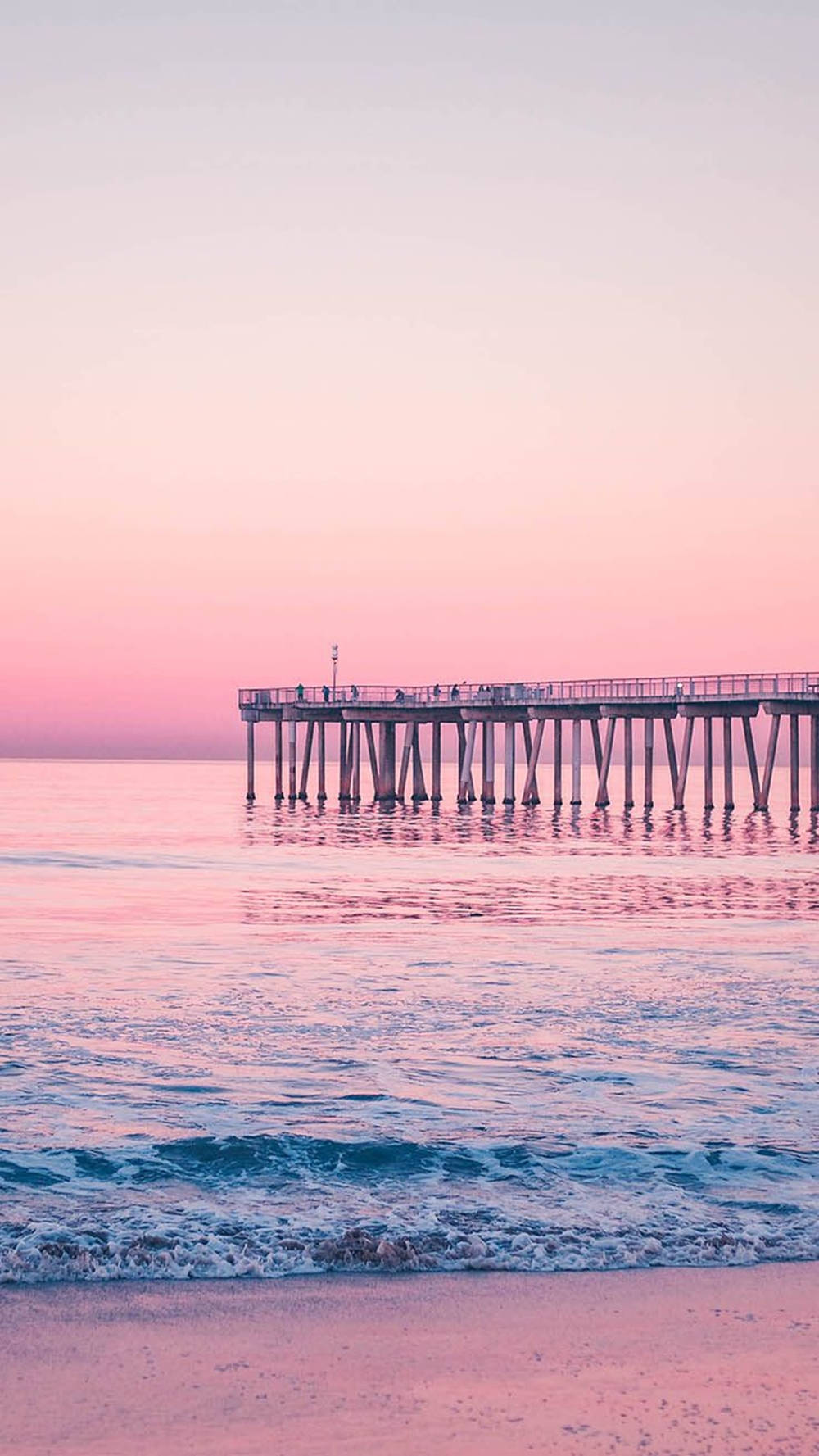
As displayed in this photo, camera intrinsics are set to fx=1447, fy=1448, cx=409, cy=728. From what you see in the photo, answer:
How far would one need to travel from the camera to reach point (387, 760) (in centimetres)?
6488

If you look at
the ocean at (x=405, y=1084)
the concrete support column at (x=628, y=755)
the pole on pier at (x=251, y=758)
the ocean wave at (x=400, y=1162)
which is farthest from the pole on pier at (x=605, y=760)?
the ocean wave at (x=400, y=1162)

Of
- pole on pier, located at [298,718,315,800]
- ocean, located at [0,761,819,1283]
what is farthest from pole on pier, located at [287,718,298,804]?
ocean, located at [0,761,819,1283]

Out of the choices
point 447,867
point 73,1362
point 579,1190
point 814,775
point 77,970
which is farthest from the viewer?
point 814,775

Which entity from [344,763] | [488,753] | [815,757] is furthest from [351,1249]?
[344,763]

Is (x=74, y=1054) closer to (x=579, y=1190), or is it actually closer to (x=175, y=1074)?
(x=175, y=1074)

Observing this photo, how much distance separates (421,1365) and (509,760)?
2351 inches

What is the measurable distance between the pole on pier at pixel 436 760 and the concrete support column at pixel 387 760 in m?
1.81

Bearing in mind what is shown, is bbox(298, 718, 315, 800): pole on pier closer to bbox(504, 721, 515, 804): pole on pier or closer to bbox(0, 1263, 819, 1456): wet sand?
bbox(504, 721, 515, 804): pole on pier

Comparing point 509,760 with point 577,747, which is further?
point 509,760

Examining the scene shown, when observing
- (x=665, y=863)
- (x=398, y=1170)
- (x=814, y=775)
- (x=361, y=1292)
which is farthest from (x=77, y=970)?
(x=814, y=775)

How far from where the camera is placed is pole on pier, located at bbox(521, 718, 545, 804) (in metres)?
57.6

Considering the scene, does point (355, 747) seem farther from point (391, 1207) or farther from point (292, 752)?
point (391, 1207)

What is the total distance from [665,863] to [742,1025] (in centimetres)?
1976

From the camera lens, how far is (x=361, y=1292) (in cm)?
547
